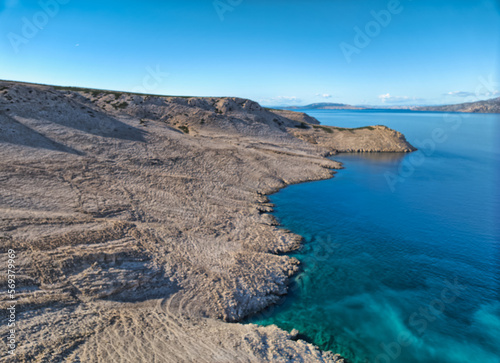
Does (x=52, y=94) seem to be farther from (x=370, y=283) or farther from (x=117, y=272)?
(x=370, y=283)

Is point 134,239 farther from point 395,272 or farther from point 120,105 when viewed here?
point 120,105

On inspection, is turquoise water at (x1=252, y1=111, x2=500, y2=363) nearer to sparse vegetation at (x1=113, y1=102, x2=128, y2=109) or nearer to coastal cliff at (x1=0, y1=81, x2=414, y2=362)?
coastal cliff at (x1=0, y1=81, x2=414, y2=362)

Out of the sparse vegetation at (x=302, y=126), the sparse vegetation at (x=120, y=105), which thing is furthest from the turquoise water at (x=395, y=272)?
the sparse vegetation at (x=120, y=105)

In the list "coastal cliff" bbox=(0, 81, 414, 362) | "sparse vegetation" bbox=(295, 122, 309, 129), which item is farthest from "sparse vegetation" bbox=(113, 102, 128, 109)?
"sparse vegetation" bbox=(295, 122, 309, 129)

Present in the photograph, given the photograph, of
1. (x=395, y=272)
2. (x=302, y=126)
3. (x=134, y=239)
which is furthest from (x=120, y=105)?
(x=395, y=272)

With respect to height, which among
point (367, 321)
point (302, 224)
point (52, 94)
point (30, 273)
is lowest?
point (367, 321)

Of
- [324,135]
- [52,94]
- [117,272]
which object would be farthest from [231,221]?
[324,135]
